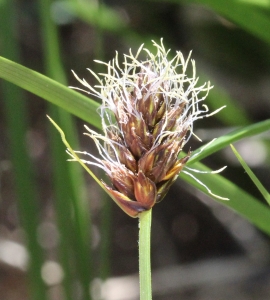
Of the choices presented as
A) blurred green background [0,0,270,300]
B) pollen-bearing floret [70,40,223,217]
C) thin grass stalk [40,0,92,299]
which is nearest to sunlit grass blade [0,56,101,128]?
pollen-bearing floret [70,40,223,217]

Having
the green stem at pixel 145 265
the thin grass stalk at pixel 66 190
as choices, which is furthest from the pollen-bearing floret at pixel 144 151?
the thin grass stalk at pixel 66 190

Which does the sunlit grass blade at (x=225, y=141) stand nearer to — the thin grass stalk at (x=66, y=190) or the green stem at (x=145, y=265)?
the green stem at (x=145, y=265)

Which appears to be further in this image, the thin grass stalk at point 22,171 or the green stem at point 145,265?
the thin grass stalk at point 22,171

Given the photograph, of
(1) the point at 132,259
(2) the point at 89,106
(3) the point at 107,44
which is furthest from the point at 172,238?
(2) the point at 89,106

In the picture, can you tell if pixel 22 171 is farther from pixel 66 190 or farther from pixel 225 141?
pixel 225 141

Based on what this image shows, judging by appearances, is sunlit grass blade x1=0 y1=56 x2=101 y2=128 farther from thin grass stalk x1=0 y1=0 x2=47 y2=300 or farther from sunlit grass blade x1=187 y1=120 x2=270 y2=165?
thin grass stalk x1=0 y1=0 x2=47 y2=300

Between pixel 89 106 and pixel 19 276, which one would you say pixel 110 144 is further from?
pixel 19 276
